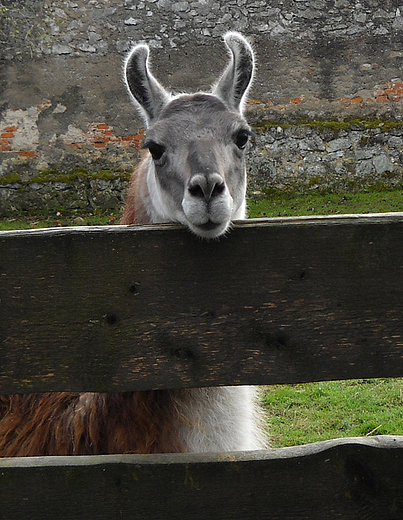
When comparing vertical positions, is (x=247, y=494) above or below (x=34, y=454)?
above

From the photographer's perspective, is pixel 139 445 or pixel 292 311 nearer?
pixel 292 311

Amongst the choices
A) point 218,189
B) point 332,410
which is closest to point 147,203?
point 218,189

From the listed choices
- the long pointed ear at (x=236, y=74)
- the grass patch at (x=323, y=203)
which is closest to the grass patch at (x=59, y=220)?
the grass patch at (x=323, y=203)

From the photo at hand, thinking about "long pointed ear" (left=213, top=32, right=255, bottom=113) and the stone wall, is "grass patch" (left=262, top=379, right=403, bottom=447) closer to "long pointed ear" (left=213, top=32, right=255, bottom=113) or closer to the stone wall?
"long pointed ear" (left=213, top=32, right=255, bottom=113)

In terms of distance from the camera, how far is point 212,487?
57.6 inches

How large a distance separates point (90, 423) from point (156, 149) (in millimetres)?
1278

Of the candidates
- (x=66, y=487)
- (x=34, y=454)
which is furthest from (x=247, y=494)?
(x=34, y=454)

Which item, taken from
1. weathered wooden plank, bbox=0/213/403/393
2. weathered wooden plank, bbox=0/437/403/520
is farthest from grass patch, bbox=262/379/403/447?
weathered wooden plank, bbox=0/213/403/393

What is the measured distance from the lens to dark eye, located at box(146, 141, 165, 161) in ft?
9.04

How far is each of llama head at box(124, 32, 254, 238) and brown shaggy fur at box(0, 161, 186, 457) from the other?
69 cm

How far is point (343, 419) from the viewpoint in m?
4.11

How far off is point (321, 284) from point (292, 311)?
3.7 inches

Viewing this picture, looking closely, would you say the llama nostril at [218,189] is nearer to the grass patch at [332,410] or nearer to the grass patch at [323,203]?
the grass patch at [332,410]

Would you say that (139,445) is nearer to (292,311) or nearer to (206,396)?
(206,396)
